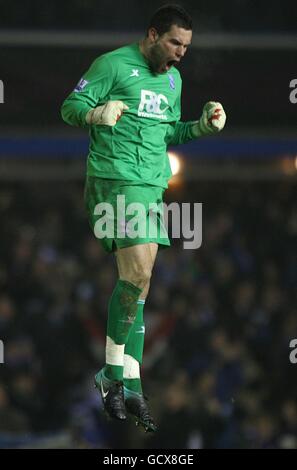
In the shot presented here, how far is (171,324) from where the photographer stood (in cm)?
1507

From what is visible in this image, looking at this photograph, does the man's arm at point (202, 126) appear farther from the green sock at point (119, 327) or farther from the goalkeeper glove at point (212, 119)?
the green sock at point (119, 327)

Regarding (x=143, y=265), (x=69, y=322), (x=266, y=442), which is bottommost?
(x=266, y=442)

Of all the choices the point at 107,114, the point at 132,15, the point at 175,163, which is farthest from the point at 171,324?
the point at 107,114

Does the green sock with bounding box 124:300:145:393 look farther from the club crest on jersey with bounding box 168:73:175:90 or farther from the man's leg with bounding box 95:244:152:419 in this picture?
the club crest on jersey with bounding box 168:73:175:90

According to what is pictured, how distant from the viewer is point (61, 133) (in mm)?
14086

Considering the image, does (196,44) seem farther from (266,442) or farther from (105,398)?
(105,398)

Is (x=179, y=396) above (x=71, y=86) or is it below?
below

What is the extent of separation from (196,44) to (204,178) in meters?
3.20

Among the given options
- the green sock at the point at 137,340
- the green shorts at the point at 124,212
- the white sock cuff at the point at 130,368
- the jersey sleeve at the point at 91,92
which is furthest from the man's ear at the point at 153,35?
the white sock cuff at the point at 130,368

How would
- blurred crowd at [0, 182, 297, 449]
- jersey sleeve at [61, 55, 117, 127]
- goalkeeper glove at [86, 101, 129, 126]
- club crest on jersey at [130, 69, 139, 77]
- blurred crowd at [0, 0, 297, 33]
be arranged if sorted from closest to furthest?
goalkeeper glove at [86, 101, 129, 126] < jersey sleeve at [61, 55, 117, 127] < club crest on jersey at [130, 69, 139, 77] < blurred crowd at [0, 0, 297, 33] < blurred crowd at [0, 182, 297, 449]

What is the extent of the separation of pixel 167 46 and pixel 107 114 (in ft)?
2.33

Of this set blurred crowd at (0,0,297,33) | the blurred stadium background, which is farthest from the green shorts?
blurred crowd at (0,0,297,33)

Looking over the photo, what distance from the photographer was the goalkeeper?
8766 millimetres
